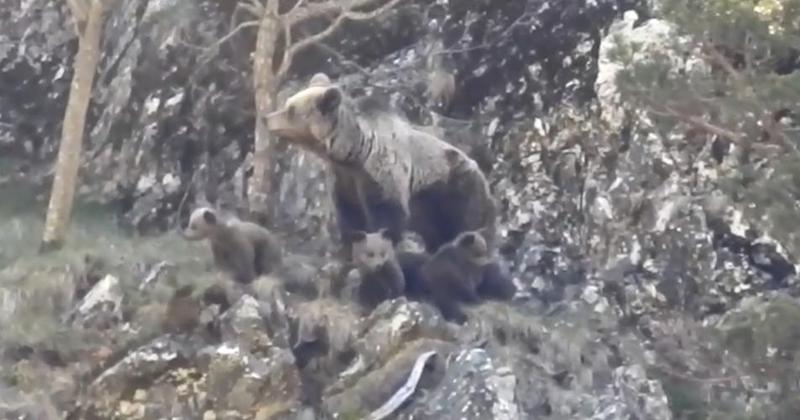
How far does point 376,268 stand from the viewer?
4.11m

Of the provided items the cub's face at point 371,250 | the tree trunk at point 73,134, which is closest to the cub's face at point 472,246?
the cub's face at point 371,250

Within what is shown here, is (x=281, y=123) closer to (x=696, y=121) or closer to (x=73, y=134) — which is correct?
(x=73, y=134)

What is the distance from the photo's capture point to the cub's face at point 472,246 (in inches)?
167

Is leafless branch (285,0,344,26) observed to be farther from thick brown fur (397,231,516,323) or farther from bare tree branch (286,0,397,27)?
thick brown fur (397,231,516,323)

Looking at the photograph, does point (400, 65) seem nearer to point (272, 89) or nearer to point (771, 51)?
point (272, 89)

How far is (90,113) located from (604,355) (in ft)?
11.0

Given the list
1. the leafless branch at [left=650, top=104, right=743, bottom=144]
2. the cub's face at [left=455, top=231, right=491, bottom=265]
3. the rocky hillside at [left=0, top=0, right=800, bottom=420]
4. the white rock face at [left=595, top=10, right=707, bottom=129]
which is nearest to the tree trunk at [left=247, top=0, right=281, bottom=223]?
the rocky hillside at [left=0, top=0, right=800, bottom=420]

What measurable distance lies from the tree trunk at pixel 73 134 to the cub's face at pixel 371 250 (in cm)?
141

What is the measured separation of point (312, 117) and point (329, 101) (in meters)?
0.08

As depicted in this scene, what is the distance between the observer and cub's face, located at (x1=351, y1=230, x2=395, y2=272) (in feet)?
13.2

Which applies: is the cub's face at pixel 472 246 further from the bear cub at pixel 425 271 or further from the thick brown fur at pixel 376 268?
the thick brown fur at pixel 376 268

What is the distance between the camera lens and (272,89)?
502 cm

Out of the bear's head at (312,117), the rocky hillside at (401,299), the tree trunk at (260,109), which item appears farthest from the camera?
the tree trunk at (260,109)

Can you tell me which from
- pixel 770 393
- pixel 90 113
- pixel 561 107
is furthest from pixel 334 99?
pixel 90 113
